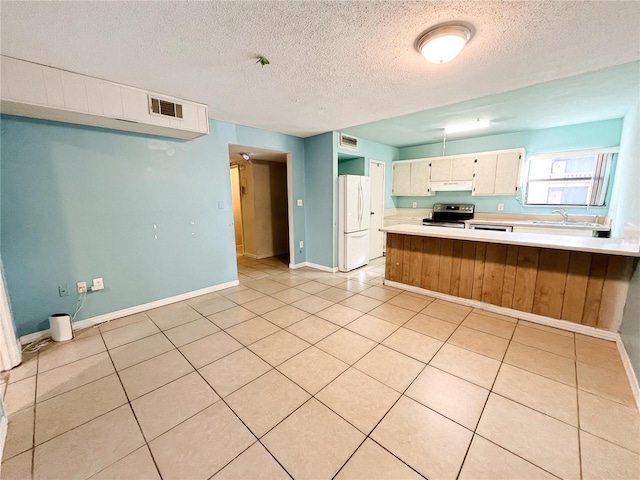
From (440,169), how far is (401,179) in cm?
84

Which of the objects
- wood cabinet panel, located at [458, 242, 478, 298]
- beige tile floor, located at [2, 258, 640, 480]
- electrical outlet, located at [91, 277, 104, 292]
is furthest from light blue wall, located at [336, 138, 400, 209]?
electrical outlet, located at [91, 277, 104, 292]

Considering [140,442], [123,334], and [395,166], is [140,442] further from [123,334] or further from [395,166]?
[395,166]

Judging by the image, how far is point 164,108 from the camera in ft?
8.54

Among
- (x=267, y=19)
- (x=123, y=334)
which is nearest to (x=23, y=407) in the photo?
(x=123, y=334)

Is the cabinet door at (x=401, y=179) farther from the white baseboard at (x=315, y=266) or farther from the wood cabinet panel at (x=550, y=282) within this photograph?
the wood cabinet panel at (x=550, y=282)

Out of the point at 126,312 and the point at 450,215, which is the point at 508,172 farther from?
the point at 126,312

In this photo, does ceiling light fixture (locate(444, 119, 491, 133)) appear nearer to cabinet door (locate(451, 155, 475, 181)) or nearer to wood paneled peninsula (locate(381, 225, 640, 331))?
cabinet door (locate(451, 155, 475, 181))

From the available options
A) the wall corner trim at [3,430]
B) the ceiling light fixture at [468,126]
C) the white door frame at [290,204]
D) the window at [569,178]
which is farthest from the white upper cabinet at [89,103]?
the window at [569,178]

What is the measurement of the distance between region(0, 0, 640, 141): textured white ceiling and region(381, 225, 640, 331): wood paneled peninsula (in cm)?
158

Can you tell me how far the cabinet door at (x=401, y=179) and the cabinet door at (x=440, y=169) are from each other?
0.52m

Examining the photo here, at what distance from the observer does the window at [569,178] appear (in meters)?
3.87

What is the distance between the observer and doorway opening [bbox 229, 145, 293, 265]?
216 inches

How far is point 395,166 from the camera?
575 cm

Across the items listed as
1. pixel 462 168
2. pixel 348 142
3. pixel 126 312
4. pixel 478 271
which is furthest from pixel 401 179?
pixel 126 312
